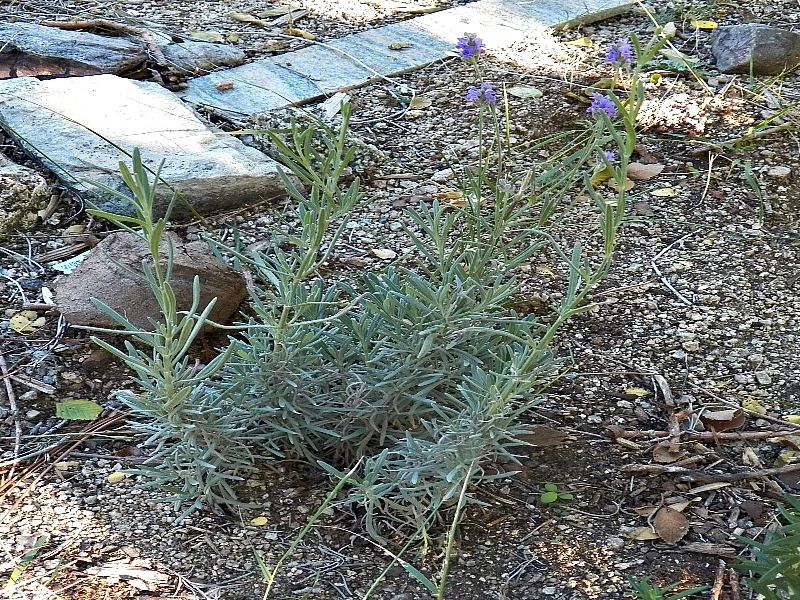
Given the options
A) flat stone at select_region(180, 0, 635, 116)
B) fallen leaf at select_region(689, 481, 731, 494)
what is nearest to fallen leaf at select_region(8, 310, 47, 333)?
flat stone at select_region(180, 0, 635, 116)

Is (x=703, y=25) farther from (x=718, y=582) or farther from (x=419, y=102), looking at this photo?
(x=718, y=582)

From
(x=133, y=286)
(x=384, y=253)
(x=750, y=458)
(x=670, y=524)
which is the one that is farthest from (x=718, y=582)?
(x=133, y=286)

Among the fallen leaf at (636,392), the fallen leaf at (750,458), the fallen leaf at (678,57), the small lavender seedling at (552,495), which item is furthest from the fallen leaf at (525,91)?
the small lavender seedling at (552,495)

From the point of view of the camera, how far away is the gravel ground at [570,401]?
1.69 metres

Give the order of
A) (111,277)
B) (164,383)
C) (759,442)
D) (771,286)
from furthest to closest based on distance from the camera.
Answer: (771,286) < (111,277) < (759,442) < (164,383)

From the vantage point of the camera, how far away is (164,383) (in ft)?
5.32

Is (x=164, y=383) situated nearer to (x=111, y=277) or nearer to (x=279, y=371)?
(x=279, y=371)

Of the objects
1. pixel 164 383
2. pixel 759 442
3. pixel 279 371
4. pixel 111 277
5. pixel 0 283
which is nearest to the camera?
pixel 164 383

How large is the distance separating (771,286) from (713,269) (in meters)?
0.15

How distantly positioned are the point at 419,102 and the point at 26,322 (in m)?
1.55

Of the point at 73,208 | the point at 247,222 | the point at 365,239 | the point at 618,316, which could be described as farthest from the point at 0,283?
the point at 618,316

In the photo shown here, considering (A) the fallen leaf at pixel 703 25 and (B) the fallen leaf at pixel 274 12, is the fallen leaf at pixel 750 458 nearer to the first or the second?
(A) the fallen leaf at pixel 703 25

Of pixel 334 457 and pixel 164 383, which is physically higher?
pixel 164 383

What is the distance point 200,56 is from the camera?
11.3 ft
